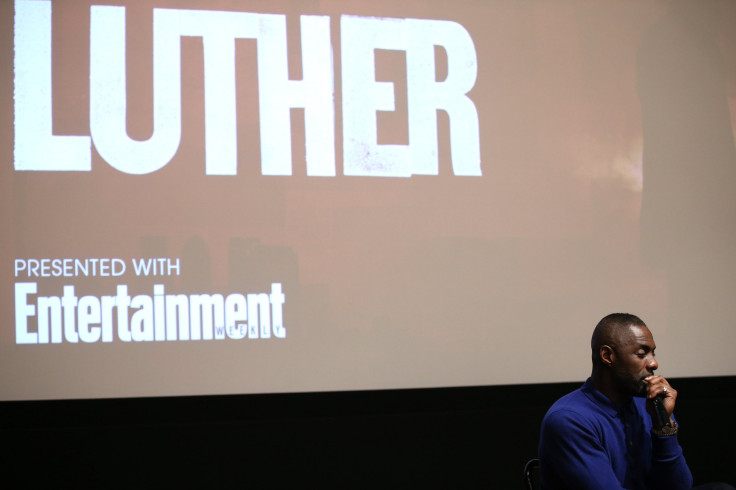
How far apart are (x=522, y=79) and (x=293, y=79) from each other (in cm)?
114

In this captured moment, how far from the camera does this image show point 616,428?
1983 millimetres

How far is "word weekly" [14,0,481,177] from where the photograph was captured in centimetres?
317

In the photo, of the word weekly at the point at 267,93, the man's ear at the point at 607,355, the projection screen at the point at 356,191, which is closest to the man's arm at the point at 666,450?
the man's ear at the point at 607,355

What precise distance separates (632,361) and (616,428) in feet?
0.62

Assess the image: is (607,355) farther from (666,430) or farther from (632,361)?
(666,430)

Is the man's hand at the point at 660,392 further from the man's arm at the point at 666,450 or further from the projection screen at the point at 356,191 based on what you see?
the projection screen at the point at 356,191

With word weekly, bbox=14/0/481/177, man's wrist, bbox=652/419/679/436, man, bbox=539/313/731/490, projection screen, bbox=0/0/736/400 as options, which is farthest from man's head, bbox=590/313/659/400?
word weekly, bbox=14/0/481/177

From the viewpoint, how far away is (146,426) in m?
3.27

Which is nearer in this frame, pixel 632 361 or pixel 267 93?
pixel 632 361

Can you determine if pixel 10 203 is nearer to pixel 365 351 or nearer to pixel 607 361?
pixel 365 351

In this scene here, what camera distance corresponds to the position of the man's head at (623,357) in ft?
6.56

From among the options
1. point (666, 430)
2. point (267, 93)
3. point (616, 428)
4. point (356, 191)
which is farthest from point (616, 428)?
point (267, 93)

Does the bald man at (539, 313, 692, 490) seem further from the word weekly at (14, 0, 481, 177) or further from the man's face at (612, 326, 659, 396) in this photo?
the word weekly at (14, 0, 481, 177)

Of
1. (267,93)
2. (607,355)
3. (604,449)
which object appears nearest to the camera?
(604,449)
